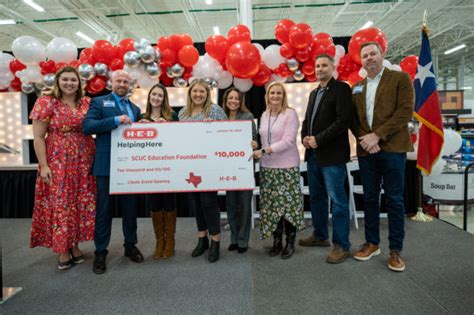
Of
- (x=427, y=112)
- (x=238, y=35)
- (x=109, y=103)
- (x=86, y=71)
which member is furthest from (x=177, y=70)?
(x=427, y=112)

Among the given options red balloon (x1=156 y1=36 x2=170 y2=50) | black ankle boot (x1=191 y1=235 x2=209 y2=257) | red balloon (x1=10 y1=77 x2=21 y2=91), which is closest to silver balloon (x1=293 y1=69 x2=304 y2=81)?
red balloon (x1=156 y1=36 x2=170 y2=50)

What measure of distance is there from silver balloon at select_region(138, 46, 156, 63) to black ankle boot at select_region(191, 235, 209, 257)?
2.40 metres

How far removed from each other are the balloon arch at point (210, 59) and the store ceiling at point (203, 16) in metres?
4.43

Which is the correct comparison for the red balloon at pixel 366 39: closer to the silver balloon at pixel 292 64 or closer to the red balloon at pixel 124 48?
the silver balloon at pixel 292 64

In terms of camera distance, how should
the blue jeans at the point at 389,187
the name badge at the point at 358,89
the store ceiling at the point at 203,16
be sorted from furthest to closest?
1. the store ceiling at the point at 203,16
2. the name badge at the point at 358,89
3. the blue jeans at the point at 389,187

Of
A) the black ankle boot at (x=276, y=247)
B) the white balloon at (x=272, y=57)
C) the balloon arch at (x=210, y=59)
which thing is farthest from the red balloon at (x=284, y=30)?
the black ankle boot at (x=276, y=247)

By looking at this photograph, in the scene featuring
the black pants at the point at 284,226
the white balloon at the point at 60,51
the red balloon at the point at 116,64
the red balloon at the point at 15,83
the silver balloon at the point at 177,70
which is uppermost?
the white balloon at the point at 60,51

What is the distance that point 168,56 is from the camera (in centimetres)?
391

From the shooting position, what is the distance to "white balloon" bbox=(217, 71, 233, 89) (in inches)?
157

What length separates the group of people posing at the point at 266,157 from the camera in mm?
2141

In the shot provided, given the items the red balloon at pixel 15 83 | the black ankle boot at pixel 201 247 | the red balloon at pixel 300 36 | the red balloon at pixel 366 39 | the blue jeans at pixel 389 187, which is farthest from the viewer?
the red balloon at pixel 15 83

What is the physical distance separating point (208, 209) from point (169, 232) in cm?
39

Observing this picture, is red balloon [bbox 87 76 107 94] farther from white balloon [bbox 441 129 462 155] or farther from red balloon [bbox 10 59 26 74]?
white balloon [bbox 441 129 462 155]

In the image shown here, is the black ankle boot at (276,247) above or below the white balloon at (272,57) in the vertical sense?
below
